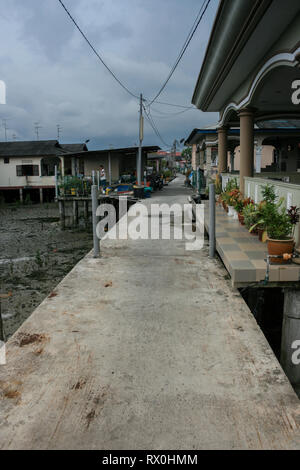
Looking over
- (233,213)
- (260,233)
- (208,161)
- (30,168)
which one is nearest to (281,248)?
(260,233)

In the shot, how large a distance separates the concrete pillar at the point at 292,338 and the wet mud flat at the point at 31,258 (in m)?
5.17

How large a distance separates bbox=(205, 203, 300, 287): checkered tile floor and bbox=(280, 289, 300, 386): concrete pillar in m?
0.27

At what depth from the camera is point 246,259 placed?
530 cm

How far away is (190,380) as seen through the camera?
117 inches

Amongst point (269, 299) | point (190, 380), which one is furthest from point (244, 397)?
point (269, 299)

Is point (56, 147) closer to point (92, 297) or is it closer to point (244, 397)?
point (92, 297)

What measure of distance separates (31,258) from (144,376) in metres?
11.9

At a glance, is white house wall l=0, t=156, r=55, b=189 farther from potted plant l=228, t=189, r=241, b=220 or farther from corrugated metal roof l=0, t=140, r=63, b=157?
potted plant l=228, t=189, r=241, b=220

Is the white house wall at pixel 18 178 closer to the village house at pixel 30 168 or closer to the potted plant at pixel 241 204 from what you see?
the village house at pixel 30 168

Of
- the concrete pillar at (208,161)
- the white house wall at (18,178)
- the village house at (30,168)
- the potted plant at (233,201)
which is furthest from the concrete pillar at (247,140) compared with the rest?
the white house wall at (18,178)

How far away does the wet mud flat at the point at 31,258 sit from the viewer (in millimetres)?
9297

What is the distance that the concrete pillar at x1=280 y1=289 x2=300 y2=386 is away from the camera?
14.4 ft

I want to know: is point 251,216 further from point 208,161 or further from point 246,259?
point 208,161
